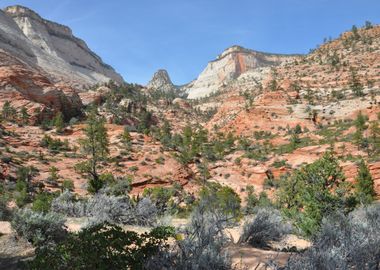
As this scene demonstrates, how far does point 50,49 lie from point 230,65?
86959 mm

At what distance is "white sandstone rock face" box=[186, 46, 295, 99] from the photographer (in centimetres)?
17912

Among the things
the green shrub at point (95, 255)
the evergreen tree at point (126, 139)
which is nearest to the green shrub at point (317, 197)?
the green shrub at point (95, 255)

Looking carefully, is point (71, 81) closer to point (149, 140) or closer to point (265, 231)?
point (149, 140)

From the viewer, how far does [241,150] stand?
5825cm

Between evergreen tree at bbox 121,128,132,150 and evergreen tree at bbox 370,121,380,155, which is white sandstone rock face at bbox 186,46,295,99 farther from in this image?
evergreen tree at bbox 370,121,380,155

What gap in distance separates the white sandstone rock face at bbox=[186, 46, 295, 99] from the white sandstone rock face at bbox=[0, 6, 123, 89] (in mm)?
43272

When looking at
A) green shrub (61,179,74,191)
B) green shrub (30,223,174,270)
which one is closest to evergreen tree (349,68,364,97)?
green shrub (61,179,74,191)

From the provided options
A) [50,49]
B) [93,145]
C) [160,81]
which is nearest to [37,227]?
[93,145]

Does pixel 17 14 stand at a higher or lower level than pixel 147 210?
higher

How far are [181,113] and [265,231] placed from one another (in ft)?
299

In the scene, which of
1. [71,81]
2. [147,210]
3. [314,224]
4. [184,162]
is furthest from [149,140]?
[71,81]

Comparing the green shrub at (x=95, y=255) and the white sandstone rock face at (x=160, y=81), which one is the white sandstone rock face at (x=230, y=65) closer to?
the white sandstone rock face at (x=160, y=81)

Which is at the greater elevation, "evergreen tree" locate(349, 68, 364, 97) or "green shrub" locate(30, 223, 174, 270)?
"evergreen tree" locate(349, 68, 364, 97)

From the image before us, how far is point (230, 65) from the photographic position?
595 feet
